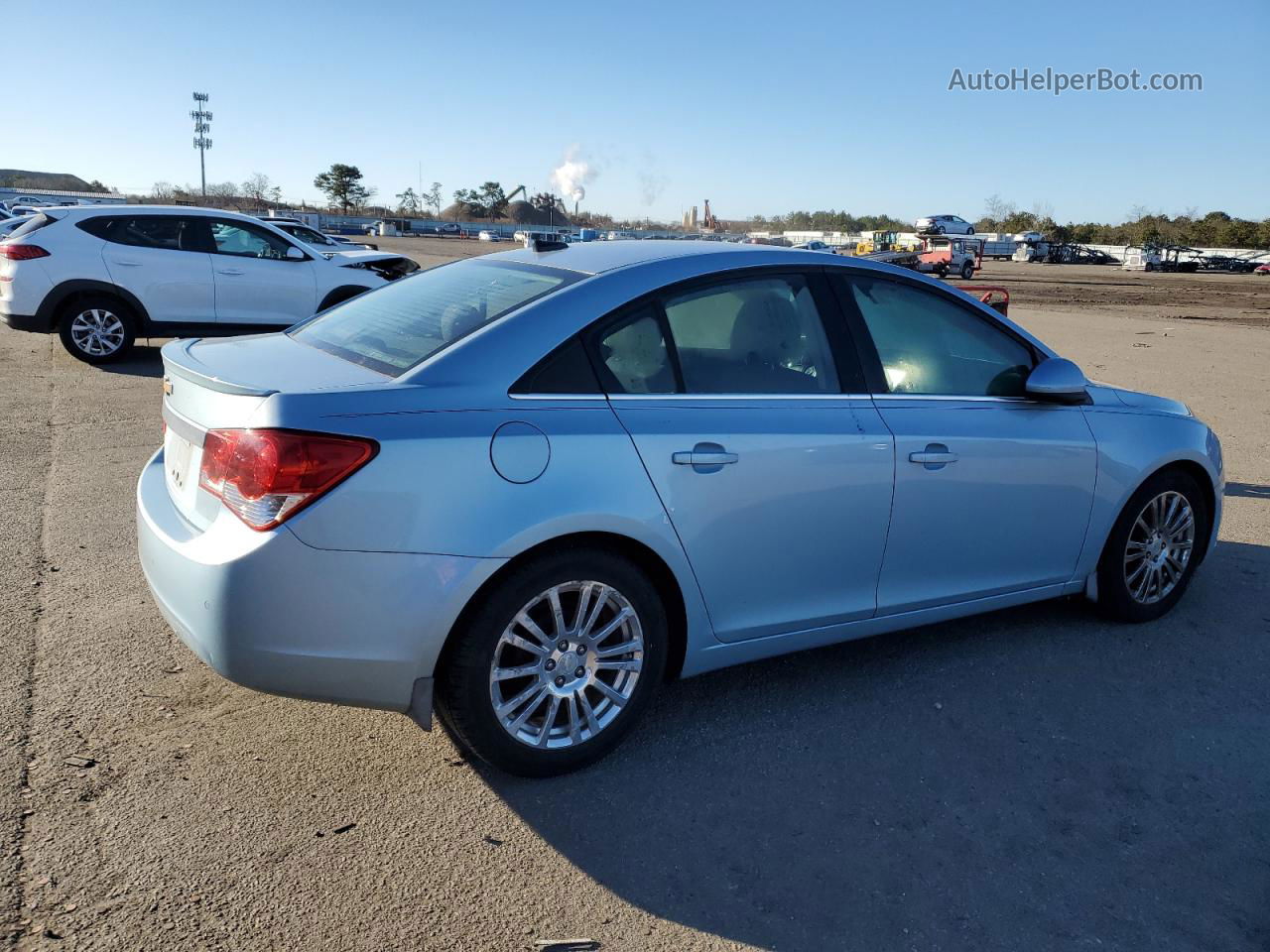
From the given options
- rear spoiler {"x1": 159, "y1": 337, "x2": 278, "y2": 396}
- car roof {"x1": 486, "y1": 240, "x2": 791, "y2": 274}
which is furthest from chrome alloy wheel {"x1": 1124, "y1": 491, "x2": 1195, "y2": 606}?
rear spoiler {"x1": 159, "y1": 337, "x2": 278, "y2": 396}

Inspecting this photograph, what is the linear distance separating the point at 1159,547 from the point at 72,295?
1090 cm

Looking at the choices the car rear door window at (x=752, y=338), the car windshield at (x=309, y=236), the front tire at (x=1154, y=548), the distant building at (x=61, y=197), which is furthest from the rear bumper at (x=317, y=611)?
the distant building at (x=61, y=197)

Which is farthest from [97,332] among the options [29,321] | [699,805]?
[699,805]

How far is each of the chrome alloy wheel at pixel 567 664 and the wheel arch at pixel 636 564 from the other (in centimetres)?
12

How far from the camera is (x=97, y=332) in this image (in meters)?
11.3

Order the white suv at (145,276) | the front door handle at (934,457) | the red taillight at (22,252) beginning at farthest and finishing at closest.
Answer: the white suv at (145,276)
the red taillight at (22,252)
the front door handle at (934,457)

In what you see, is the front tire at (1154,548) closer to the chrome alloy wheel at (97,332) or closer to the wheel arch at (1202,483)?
the wheel arch at (1202,483)

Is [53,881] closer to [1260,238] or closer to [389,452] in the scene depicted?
[389,452]

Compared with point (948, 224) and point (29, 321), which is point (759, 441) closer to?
point (29, 321)

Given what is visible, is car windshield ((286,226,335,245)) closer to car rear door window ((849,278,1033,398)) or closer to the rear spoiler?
the rear spoiler

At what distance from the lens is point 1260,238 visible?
89.8 metres

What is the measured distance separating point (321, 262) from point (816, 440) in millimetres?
10410

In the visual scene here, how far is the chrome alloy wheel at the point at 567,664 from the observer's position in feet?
10.1

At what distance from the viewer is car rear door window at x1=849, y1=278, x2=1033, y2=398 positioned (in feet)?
12.8
